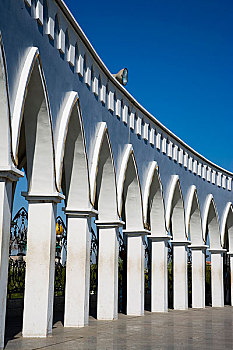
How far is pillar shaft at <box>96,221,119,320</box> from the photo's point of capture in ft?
50.8

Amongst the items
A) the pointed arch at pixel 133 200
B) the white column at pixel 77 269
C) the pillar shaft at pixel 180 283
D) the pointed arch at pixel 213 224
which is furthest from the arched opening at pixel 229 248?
the white column at pixel 77 269

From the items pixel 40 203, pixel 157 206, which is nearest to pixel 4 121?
pixel 40 203

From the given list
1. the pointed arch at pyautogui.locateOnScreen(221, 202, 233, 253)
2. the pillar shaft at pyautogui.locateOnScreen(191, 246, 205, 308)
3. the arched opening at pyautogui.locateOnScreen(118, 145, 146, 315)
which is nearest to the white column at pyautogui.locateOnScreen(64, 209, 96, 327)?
the arched opening at pyautogui.locateOnScreen(118, 145, 146, 315)

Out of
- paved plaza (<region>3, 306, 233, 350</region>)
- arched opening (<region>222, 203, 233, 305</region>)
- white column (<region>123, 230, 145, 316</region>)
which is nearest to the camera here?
paved plaza (<region>3, 306, 233, 350</region>)

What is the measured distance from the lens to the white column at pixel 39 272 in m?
11.4

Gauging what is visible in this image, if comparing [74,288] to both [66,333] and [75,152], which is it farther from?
[75,152]

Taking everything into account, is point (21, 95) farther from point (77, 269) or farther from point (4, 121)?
point (77, 269)

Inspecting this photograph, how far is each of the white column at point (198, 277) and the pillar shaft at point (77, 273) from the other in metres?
9.96

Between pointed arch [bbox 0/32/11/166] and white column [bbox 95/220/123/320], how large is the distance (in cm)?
668

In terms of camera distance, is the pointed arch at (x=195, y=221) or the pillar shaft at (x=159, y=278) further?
the pointed arch at (x=195, y=221)

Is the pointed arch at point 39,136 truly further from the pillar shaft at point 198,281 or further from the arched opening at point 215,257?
the arched opening at point 215,257

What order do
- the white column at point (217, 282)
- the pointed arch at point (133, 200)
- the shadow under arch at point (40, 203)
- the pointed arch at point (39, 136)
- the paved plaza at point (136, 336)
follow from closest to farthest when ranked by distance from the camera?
the paved plaza at point (136, 336) < the pointed arch at point (39, 136) < the shadow under arch at point (40, 203) < the pointed arch at point (133, 200) < the white column at point (217, 282)

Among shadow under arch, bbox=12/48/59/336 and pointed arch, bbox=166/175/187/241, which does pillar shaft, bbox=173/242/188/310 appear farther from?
shadow under arch, bbox=12/48/59/336

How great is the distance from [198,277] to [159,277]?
13.0 ft
